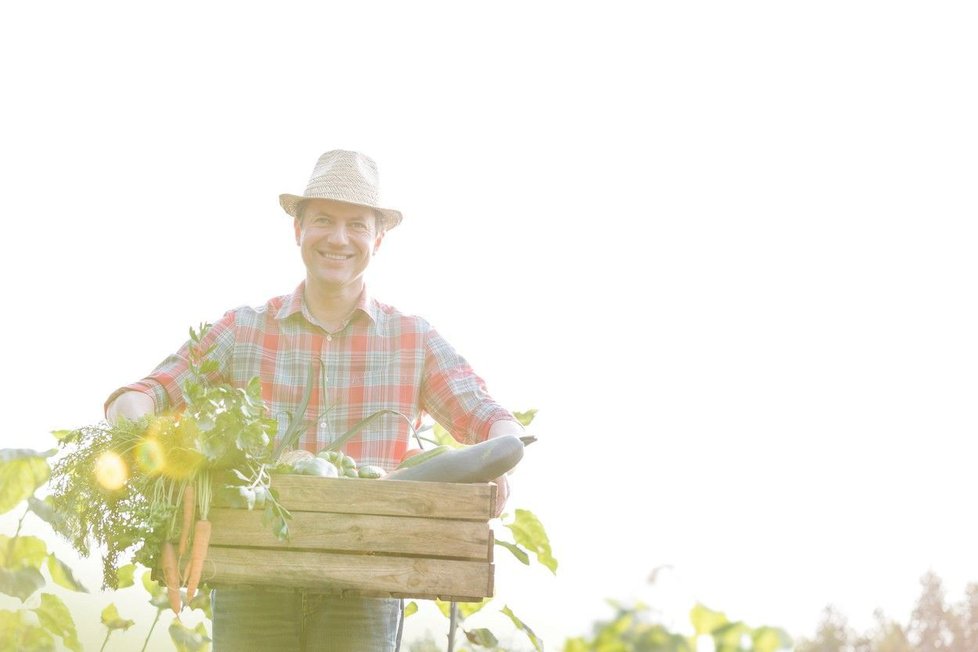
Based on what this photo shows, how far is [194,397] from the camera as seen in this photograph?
5.88 feet

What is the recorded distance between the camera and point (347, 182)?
2400 mm

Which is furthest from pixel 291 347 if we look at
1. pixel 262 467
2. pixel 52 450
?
pixel 262 467

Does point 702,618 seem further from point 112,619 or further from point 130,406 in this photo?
point 112,619

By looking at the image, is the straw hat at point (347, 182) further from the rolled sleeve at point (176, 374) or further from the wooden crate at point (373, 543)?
the wooden crate at point (373, 543)

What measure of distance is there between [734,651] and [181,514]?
3.36 ft

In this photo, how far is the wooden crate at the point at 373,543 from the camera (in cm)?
174

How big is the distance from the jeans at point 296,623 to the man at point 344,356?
23 millimetres

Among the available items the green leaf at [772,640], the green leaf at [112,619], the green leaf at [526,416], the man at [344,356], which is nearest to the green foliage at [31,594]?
the green leaf at [112,619]

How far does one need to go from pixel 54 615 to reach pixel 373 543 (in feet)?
4.86

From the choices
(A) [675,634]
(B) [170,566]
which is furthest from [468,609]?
(B) [170,566]

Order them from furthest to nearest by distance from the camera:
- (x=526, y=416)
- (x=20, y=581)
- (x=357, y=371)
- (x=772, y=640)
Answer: (x=526, y=416) < (x=20, y=581) < (x=357, y=371) < (x=772, y=640)

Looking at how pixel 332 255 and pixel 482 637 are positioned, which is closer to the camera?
pixel 332 255

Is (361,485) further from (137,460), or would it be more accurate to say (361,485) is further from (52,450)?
(52,450)

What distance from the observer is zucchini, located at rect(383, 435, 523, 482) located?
1.82 meters
